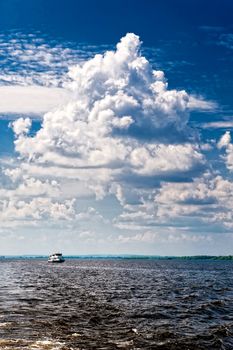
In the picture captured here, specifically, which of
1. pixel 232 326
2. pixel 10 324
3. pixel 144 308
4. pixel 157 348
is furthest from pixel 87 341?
pixel 144 308

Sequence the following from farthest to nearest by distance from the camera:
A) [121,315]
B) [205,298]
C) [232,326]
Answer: [205,298], [121,315], [232,326]

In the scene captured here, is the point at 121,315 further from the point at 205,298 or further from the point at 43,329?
the point at 205,298

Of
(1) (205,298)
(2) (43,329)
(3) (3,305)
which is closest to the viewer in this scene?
(2) (43,329)

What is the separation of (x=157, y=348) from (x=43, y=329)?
9.60m

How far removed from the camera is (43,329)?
3700cm

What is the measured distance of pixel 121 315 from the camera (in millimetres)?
46531

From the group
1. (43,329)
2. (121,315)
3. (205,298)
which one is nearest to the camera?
(43,329)

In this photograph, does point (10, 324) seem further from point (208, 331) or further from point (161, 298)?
point (161, 298)

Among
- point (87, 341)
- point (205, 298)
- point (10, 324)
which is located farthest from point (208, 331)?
point (205, 298)

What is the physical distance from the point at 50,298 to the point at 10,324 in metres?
23.7

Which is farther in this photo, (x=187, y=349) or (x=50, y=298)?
(x=50, y=298)

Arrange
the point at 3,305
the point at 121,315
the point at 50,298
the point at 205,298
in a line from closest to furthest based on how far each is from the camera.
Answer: the point at 121,315 < the point at 3,305 < the point at 50,298 < the point at 205,298

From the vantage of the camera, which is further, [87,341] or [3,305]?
[3,305]

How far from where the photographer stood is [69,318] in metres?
43.5
